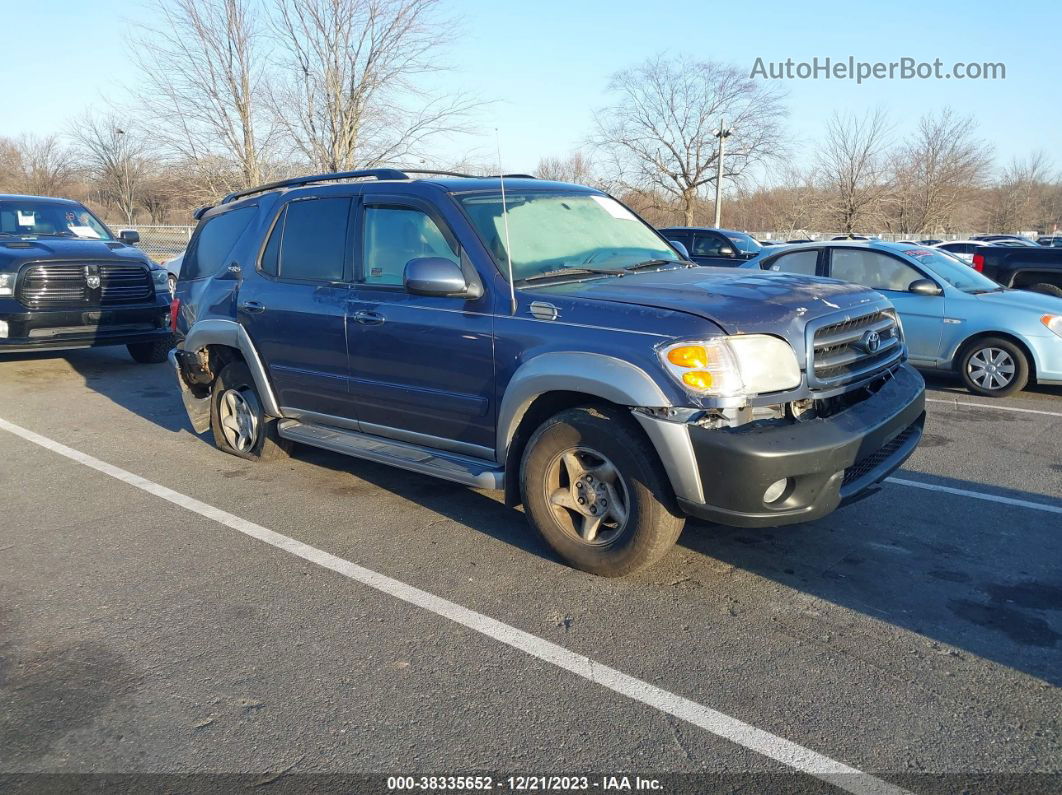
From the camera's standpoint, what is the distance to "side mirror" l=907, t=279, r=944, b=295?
8516mm

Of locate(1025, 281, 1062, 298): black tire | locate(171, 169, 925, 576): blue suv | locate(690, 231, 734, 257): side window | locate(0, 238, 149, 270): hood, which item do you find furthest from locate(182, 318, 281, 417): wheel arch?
locate(690, 231, 734, 257): side window

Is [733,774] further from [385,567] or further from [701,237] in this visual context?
[701,237]

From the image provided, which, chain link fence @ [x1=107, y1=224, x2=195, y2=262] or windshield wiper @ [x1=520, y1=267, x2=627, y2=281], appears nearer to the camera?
windshield wiper @ [x1=520, y1=267, x2=627, y2=281]

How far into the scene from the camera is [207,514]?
5.07 metres

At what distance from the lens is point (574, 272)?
447 cm

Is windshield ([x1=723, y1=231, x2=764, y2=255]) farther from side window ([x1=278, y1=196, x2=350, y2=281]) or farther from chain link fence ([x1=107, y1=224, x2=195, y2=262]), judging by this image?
chain link fence ([x1=107, y1=224, x2=195, y2=262])

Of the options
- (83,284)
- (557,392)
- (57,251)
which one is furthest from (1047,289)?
(57,251)

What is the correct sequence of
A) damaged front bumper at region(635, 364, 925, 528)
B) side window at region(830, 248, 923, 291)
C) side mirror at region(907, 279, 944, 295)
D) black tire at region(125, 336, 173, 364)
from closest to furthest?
A: damaged front bumper at region(635, 364, 925, 528)
side mirror at region(907, 279, 944, 295)
side window at region(830, 248, 923, 291)
black tire at region(125, 336, 173, 364)

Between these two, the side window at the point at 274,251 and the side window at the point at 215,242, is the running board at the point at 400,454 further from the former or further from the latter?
the side window at the point at 215,242

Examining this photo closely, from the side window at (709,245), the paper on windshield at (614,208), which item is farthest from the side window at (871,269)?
the side window at (709,245)

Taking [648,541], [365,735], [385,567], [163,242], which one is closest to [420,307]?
[385,567]

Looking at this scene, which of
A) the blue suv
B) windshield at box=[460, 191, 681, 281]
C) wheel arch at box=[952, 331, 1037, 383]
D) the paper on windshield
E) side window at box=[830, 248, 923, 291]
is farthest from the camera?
side window at box=[830, 248, 923, 291]

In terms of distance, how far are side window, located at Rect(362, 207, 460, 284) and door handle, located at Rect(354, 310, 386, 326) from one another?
0.65ft

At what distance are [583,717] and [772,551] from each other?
5.98 feet
